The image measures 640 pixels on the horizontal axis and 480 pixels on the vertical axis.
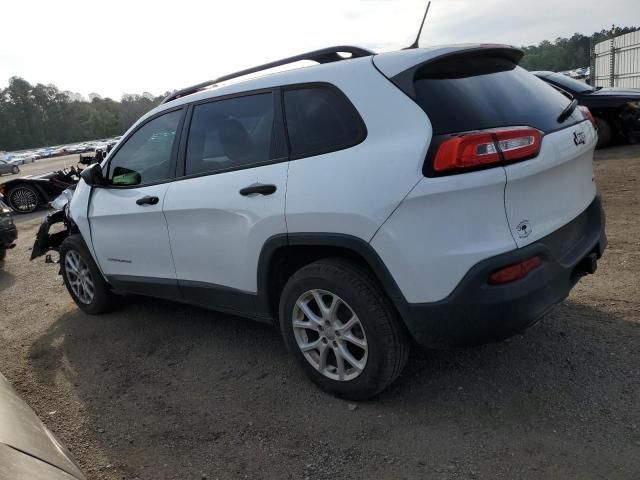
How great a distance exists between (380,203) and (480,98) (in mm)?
741

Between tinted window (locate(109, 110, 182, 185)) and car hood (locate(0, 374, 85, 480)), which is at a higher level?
tinted window (locate(109, 110, 182, 185))

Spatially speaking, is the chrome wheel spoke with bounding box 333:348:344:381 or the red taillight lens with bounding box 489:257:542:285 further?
the chrome wheel spoke with bounding box 333:348:344:381

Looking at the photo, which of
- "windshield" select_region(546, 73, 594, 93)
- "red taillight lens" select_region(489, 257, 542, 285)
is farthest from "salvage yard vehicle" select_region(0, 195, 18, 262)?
"windshield" select_region(546, 73, 594, 93)

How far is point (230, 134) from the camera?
11.4 feet

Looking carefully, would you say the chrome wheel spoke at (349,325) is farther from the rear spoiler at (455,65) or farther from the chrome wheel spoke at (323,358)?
the rear spoiler at (455,65)

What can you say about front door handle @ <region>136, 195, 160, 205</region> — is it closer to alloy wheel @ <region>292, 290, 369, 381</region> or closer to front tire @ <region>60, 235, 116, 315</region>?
front tire @ <region>60, 235, 116, 315</region>

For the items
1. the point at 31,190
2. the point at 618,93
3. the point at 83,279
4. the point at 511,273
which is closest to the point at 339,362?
the point at 511,273

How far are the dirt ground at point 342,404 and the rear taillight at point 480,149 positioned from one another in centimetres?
135

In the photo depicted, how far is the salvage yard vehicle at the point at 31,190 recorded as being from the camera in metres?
12.9

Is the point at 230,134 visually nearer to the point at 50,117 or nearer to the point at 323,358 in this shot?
the point at 323,358

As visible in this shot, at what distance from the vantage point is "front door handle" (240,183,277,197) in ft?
10.1

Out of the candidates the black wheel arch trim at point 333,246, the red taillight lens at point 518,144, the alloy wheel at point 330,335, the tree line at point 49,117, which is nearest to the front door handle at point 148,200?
the black wheel arch trim at point 333,246

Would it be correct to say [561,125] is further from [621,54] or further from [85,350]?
[621,54]

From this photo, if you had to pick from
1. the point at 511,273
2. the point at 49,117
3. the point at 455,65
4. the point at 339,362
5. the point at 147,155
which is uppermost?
the point at 49,117
